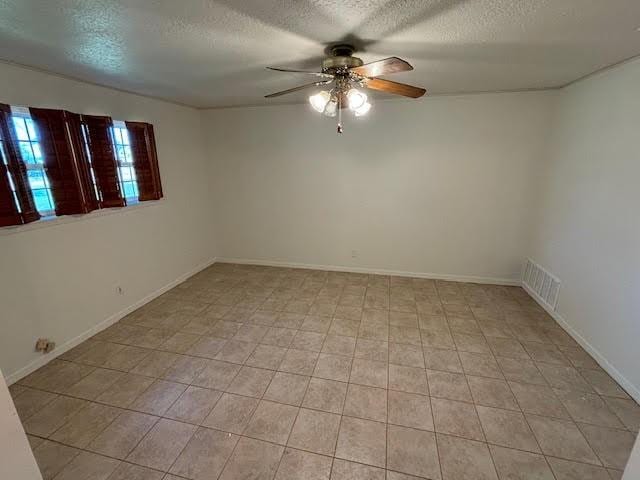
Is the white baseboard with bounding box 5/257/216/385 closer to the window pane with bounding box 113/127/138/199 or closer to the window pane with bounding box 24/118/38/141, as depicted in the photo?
the window pane with bounding box 113/127/138/199

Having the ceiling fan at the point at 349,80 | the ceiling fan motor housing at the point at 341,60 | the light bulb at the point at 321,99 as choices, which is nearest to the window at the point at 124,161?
the ceiling fan at the point at 349,80

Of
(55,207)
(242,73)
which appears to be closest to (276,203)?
(242,73)

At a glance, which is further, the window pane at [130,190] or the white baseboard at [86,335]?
the window pane at [130,190]

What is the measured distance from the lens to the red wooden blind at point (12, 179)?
2.04 metres

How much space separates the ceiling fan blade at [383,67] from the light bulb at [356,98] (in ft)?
0.37

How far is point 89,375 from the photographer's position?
2324mm

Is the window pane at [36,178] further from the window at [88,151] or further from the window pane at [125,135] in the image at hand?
the window pane at [125,135]

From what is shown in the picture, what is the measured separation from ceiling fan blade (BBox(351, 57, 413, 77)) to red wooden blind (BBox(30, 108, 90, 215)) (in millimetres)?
2432

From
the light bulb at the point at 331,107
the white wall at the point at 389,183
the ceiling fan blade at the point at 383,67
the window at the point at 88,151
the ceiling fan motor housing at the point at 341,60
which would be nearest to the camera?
the ceiling fan blade at the point at 383,67

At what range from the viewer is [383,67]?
64.1 inches

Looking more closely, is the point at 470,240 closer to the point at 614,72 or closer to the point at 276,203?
the point at 614,72

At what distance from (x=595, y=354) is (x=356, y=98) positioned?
2911 millimetres

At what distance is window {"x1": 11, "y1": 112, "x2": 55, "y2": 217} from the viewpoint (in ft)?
7.13

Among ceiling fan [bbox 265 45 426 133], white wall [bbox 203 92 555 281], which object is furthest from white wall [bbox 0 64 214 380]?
ceiling fan [bbox 265 45 426 133]
